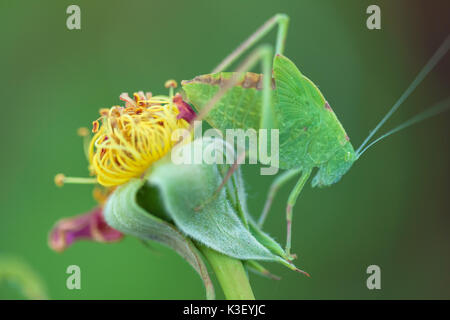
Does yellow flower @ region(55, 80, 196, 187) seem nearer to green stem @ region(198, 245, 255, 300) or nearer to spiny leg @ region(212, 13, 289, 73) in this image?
spiny leg @ region(212, 13, 289, 73)

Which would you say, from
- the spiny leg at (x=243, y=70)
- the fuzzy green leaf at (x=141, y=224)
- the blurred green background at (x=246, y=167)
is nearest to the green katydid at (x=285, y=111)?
the spiny leg at (x=243, y=70)

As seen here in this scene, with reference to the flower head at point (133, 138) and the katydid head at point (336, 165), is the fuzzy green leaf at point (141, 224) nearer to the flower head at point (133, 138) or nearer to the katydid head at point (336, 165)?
the flower head at point (133, 138)

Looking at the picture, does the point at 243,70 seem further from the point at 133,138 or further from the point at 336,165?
the point at 336,165

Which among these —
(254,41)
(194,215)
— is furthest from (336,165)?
(194,215)

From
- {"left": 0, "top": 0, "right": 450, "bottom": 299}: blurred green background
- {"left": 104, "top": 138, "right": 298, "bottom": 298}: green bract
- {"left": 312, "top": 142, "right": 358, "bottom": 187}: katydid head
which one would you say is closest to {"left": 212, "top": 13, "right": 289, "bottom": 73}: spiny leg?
{"left": 104, "top": 138, "right": 298, "bottom": 298}: green bract

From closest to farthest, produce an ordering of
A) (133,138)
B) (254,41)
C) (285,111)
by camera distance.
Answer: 1. (133,138)
2. (254,41)
3. (285,111)

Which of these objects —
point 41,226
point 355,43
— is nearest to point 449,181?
point 355,43
